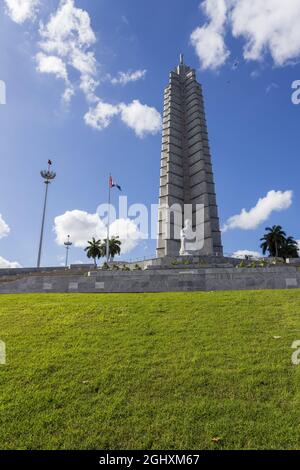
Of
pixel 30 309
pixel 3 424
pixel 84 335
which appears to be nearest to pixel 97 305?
pixel 30 309

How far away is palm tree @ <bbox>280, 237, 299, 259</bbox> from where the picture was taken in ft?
219

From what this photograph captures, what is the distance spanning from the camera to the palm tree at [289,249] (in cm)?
6688

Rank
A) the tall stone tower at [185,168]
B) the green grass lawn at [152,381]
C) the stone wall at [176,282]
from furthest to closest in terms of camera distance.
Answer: the tall stone tower at [185,168] → the stone wall at [176,282] → the green grass lawn at [152,381]

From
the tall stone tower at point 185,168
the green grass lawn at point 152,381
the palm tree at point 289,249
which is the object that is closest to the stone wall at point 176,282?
the green grass lawn at point 152,381

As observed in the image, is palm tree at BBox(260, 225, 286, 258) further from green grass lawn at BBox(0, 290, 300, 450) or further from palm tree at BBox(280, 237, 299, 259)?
green grass lawn at BBox(0, 290, 300, 450)

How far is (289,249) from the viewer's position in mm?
67500

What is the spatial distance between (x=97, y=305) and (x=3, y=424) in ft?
21.5

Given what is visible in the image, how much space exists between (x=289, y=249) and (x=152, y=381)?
67.9 metres

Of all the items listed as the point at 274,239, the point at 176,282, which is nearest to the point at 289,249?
the point at 274,239

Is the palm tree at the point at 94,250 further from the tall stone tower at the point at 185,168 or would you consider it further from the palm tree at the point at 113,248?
the tall stone tower at the point at 185,168

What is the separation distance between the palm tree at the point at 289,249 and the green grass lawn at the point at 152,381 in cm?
6142

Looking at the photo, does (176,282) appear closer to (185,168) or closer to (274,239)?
(185,168)
